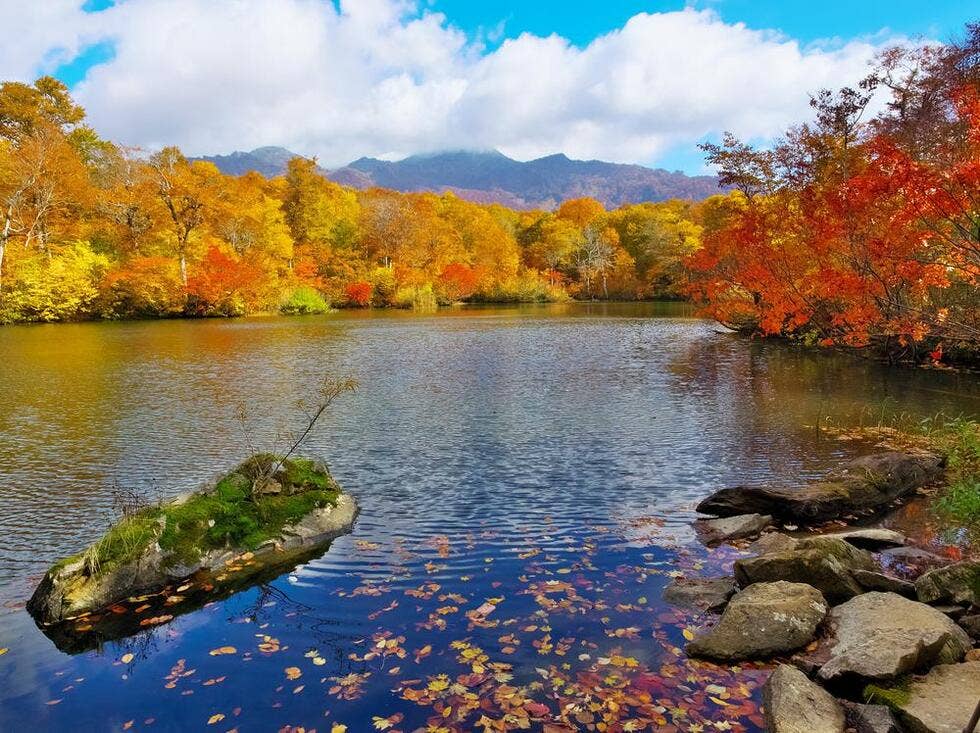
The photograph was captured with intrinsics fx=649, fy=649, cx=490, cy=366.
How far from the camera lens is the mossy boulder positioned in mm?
7062

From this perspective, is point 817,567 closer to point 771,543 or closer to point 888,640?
point 888,640

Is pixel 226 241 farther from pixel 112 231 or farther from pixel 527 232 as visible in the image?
pixel 527 232

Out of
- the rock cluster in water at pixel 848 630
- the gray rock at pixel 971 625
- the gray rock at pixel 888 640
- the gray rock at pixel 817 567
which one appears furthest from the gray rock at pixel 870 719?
the gray rock at pixel 817 567

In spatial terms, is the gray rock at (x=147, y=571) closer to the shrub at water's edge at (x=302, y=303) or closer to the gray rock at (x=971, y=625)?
the gray rock at (x=971, y=625)

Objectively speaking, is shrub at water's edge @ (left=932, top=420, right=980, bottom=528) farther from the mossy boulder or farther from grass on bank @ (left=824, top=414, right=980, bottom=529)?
the mossy boulder

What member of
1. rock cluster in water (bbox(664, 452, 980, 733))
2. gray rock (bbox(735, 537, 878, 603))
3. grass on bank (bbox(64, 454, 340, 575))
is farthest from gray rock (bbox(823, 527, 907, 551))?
grass on bank (bbox(64, 454, 340, 575))

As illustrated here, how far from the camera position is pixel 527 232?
95938 mm

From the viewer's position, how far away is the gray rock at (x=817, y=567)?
675 centimetres

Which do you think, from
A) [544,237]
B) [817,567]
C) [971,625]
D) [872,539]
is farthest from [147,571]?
[544,237]

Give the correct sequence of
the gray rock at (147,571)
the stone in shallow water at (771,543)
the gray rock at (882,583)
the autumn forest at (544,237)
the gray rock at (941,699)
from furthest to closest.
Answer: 1. the autumn forest at (544,237)
2. the stone in shallow water at (771,543)
3. the gray rock at (147,571)
4. the gray rock at (882,583)
5. the gray rock at (941,699)

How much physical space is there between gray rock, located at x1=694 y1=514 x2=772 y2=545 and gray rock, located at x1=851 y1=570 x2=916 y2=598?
205cm

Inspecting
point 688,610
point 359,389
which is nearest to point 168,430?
point 359,389

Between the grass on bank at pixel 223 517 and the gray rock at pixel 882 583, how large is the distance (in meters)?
6.78

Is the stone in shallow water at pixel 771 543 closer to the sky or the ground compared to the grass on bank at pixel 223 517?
closer to the ground
